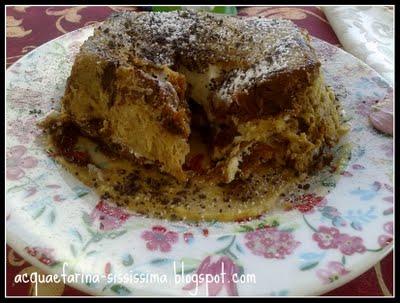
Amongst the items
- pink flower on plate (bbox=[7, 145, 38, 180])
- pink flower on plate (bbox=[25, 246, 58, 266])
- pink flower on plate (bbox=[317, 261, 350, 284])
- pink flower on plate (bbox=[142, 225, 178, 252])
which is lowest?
pink flower on plate (bbox=[7, 145, 38, 180])

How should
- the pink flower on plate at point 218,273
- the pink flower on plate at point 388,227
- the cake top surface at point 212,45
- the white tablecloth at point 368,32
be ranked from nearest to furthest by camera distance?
the pink flower on plate at point 218,273
the pink flower on plate at point 388,227
the cake top surface at point 212,45
the white tablecloth at point 368,32

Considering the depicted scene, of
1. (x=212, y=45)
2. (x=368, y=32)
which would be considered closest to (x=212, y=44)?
(x=212, y=45)

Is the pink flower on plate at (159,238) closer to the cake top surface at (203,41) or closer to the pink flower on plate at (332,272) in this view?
the pink flower on plate at (332,272)

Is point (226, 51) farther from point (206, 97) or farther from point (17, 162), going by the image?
point (17, 162)

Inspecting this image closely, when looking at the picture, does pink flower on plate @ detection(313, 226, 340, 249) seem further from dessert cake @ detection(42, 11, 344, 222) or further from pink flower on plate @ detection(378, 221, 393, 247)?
dessert cake @ detection(42, 11, 344, 222)

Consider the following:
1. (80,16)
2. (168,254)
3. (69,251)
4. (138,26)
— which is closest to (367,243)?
(168,254)

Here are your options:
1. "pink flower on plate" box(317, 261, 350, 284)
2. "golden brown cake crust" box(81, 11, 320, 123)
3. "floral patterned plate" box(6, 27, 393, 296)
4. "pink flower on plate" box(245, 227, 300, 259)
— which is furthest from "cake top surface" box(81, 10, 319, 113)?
"pink flower on plate" box(317, 261, 350, 284)

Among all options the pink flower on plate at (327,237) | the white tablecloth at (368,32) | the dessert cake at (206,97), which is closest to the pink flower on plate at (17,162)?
the dessert cake at (206,97)
